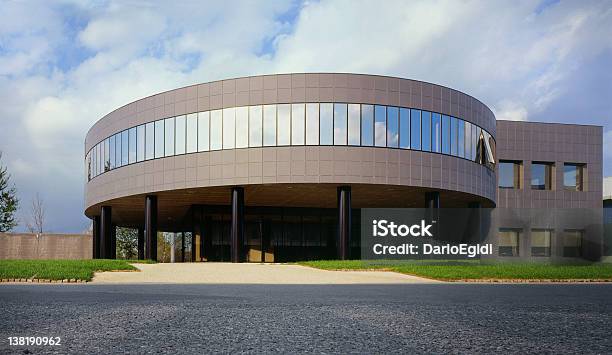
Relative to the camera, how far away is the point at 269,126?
127ft

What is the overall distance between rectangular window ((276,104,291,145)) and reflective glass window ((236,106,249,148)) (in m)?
1.86

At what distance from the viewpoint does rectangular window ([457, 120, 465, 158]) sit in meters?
42.7

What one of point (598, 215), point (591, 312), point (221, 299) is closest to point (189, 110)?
point (221, 299)

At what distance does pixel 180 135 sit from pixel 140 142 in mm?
4289

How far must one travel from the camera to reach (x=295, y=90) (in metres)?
38.6

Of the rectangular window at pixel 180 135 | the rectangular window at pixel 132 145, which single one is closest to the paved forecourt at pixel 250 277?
the rectangular window at pixel 180 135

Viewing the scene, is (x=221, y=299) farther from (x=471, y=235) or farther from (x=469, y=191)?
(x=471, y=235)

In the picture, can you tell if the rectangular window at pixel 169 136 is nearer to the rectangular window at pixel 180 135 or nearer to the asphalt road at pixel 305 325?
the rectangular window at pixel 180 135

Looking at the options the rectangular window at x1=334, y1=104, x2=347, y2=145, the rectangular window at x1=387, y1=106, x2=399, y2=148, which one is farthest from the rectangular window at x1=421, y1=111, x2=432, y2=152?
the rectangular window at x1=334, y1=104, x2=347, y2=145

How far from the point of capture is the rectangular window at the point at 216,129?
39.9 m

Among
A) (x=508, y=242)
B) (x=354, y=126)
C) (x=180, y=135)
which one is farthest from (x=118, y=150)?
(x=508, y=242)

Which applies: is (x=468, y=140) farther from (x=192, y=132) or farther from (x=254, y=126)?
(x=192, y=132)

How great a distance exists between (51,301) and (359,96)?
28.5m

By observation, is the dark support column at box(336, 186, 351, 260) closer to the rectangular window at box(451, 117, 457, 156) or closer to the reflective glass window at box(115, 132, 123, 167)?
the rectangular window at box(451, 117, 457, 156)
